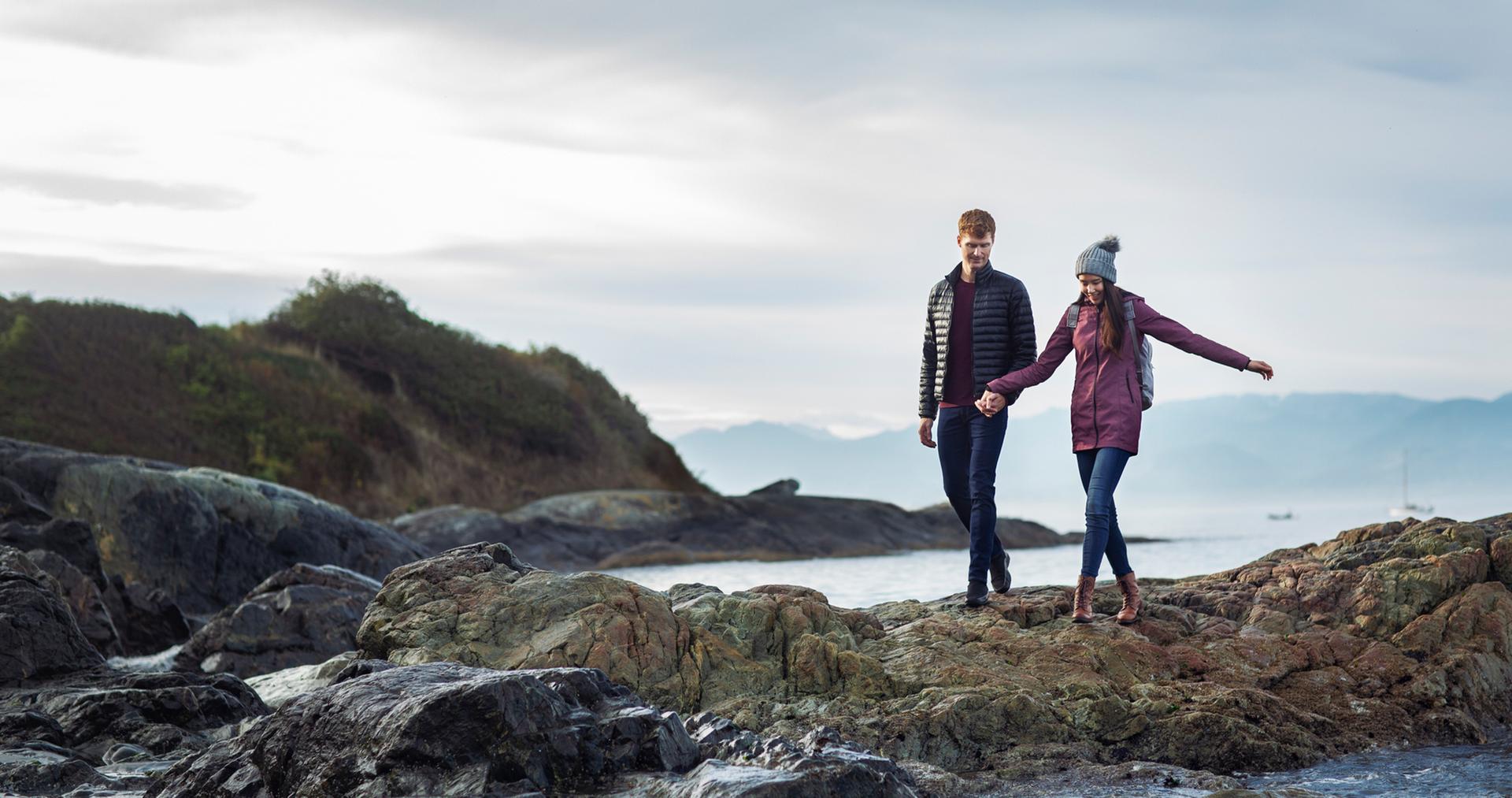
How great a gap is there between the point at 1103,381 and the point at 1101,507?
75 centimetres

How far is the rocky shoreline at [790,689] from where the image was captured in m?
4.19

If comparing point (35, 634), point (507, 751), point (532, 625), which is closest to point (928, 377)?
point (532, 625)

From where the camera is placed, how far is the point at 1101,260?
7.16m

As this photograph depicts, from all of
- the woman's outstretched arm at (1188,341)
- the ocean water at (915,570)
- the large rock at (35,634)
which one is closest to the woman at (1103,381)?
the woman's outstretched arm at (1188,341)

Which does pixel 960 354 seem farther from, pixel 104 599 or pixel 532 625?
pixel 104 599

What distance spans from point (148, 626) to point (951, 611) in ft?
30.5

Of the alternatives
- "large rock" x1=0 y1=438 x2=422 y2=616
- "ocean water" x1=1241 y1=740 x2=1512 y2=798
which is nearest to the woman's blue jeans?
"ocean water" x1=1241 y1=740 x2=1512 y2=798

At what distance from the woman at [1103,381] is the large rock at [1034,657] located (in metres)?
0.47

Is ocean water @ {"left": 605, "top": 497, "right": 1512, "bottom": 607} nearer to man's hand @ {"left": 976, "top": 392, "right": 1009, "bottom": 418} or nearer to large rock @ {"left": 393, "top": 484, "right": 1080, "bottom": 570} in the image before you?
large rock @ {"left": 393, "top": 484, "right": 1080, "bottom": 570}

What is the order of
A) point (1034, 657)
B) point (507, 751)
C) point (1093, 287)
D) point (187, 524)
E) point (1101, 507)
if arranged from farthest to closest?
point (187, 524), point (1093, 287), point (1101, 507), point (1034, 657), point (507, 751)

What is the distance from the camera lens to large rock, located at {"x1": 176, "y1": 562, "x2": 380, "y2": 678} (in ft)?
34.1

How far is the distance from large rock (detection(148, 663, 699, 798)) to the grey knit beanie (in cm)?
402

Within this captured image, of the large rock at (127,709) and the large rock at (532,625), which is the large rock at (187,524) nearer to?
the large rock at (127,709)

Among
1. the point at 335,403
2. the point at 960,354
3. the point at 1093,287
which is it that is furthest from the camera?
the point at 335,403
